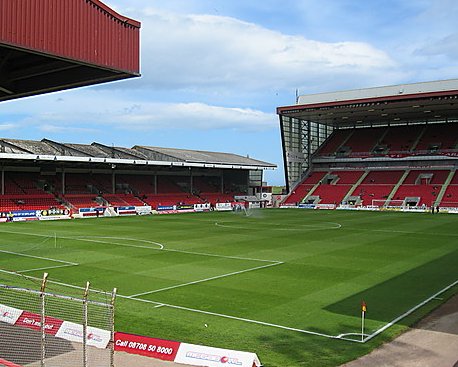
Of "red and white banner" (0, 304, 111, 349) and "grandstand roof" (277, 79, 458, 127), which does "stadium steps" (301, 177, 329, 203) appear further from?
"red and white banner" (0, 304, 111, 349)

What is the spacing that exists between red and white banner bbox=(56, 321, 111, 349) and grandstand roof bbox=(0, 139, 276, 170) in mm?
43571

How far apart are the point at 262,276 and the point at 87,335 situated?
36.8 feet

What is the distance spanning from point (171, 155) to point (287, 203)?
1935 centimetres

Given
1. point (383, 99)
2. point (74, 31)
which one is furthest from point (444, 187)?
point (74, 31)

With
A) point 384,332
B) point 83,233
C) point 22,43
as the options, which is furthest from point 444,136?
point 22,43

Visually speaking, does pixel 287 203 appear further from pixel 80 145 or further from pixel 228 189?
pixel 80 145

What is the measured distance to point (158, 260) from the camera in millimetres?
26609

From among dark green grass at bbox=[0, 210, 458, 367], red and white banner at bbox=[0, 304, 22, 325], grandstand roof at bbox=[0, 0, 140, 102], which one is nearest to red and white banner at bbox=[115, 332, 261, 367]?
dark green grass at bbox=[0, 210, 458, 367]

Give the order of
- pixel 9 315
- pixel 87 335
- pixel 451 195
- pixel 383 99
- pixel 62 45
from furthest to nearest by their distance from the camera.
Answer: pixel 451 195, pixel 383 99, pixel 9 315, pixel 62 45, pixel 87 335

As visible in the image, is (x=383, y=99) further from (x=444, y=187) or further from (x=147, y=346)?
(x=147, y=346)

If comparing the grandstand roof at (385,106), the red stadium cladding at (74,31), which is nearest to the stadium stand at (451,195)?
the grandstand roof at (385,106)

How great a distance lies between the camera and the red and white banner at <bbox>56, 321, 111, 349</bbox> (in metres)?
12.0

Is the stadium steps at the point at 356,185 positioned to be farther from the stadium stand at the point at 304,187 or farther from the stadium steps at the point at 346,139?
the stadium steps at the point at 346,139

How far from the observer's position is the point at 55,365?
34.4 feet
